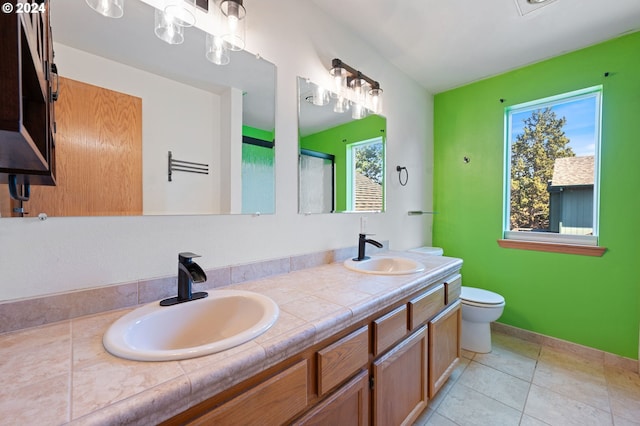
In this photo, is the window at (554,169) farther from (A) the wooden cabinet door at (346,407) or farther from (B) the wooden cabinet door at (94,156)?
(B) the wooden cabinet door at (94,156)

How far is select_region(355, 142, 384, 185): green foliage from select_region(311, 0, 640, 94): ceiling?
0.58 m

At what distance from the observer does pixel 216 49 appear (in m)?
1.17

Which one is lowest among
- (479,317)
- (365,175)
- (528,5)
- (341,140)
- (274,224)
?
(479,317)

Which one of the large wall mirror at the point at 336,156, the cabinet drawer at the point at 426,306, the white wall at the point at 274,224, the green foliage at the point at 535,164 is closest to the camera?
Answer: the white wall at the point at 274,224

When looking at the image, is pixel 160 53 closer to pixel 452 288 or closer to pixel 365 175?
pixel 365 175

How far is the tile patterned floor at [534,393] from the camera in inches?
58.1

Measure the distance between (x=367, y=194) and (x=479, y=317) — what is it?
4.38 ft

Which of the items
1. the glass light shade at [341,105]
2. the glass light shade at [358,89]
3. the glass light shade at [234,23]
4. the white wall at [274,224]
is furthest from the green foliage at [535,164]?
the glass light shade at [234,23]

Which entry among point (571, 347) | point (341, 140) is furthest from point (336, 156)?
point (571, 347)

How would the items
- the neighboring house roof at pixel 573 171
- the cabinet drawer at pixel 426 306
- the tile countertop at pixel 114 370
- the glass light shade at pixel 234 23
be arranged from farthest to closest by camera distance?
the neighboring house roof at pixel 573 171 < the cabinet drawer at pixel 426 306 < the glass light shade at pixel 234 23 < the tile countertop at pixel 114 370

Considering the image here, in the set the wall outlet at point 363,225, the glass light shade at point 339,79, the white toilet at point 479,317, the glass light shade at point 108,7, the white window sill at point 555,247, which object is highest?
the glass light shade at point 339,79

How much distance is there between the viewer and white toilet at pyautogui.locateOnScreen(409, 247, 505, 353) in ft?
A: 6.63

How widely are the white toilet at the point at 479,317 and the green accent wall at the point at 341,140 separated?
1323 millimetres

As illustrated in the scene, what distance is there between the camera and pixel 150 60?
1011 millimetres
